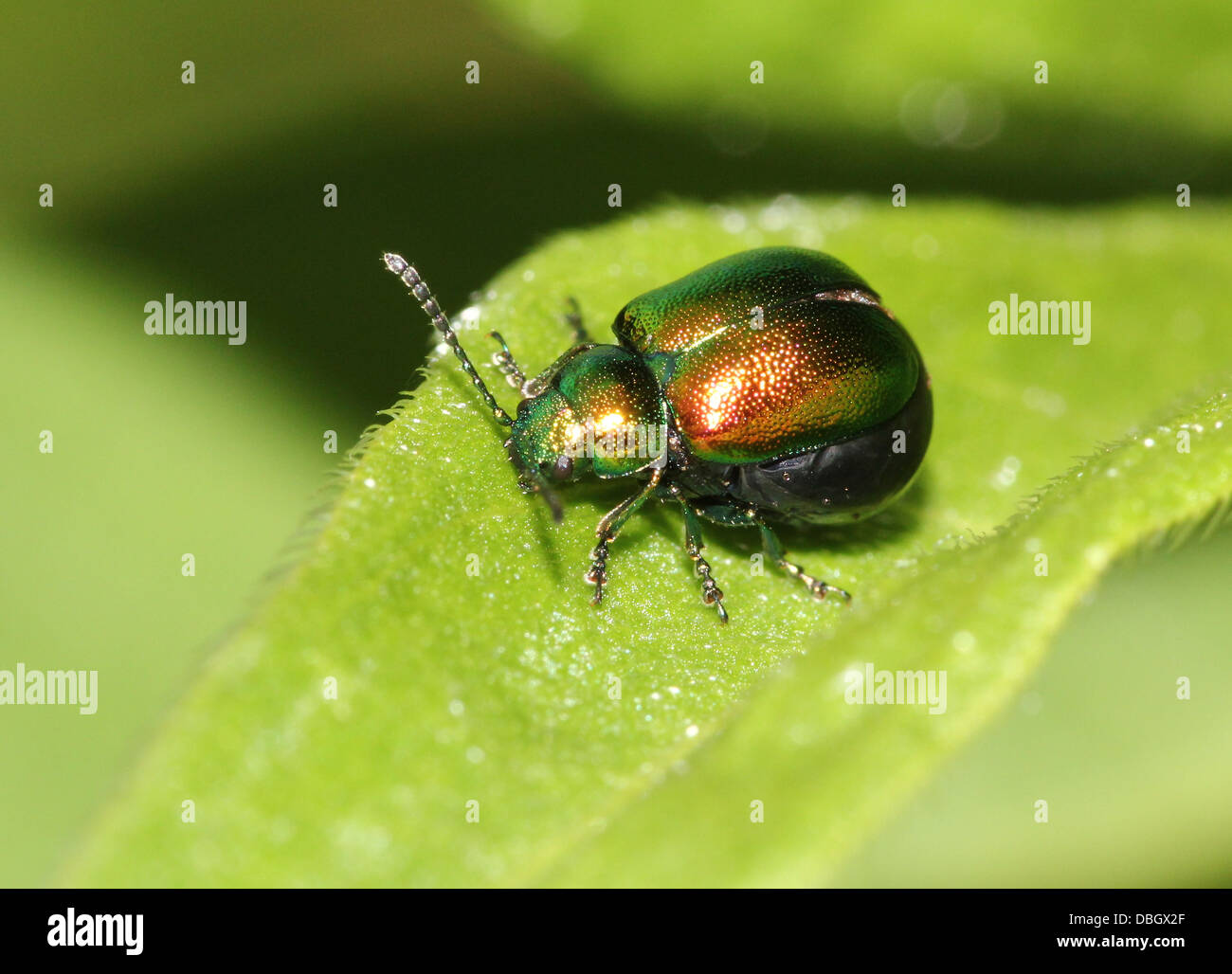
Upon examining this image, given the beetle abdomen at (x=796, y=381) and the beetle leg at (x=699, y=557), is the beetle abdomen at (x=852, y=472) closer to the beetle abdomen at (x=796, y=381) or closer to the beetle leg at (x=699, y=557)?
the beetle abdomen at (x=796, y=381)

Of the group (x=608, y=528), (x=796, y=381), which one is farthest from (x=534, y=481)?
(x=796, y=381)

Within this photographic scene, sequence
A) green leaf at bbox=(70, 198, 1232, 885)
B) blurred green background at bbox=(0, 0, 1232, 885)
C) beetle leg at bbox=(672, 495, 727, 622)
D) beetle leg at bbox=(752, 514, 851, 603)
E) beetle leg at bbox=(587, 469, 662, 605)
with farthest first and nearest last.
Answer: blurred green background at bbox=(0, 0, 1232, 885), beetle leg at bbox=(752, 514, 851, 603), beetle leg at bbox=(672, 495, 727, 622), beetle leg at bbox=(587, 469, 662, 605), green leaf at bbox=(70, 198, 1232, 885)

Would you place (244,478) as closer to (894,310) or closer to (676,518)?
(676,518)

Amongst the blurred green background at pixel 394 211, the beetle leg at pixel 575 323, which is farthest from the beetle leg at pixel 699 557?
the blurred green background at pixel 394 211

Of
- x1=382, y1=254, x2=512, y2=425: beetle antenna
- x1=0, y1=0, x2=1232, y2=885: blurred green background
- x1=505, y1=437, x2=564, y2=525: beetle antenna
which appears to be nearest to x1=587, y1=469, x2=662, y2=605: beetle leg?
x1=505, y1=437, x2=564, y2=525: beetle antenna

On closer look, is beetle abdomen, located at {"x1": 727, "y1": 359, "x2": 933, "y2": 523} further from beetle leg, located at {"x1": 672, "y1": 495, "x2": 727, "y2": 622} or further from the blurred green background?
the blurred green background

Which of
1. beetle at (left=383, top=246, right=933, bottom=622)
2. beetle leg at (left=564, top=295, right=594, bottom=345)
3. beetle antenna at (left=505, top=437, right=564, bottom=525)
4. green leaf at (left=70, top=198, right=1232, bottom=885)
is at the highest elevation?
beetle leg at (left=564, top=295, right=594, bottom=345)

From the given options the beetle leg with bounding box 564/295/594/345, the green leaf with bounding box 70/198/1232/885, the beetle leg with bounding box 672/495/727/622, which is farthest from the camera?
the beetle leg with bounding box 564/295/594/345
